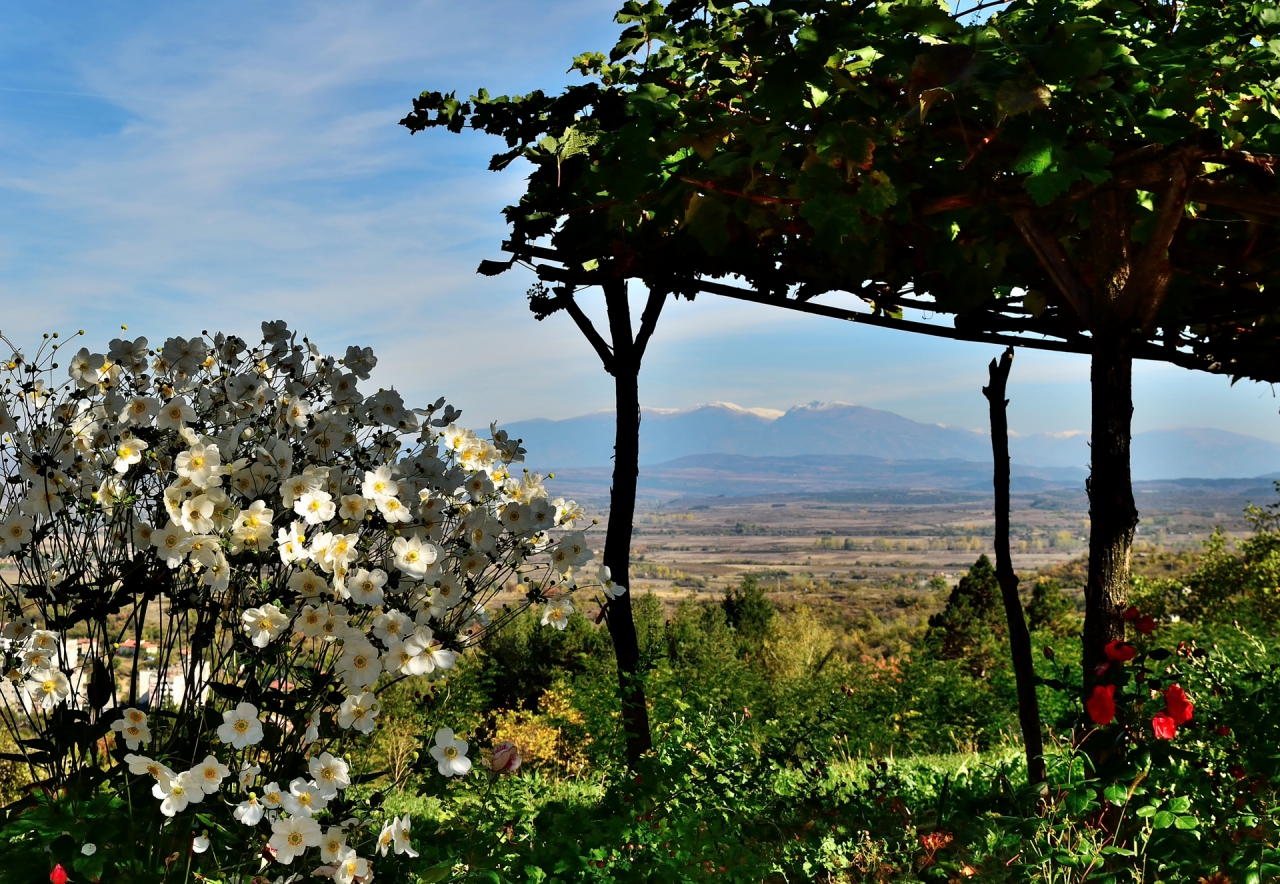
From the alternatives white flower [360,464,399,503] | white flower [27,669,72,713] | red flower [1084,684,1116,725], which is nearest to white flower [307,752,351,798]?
white flower [360,464,399,503]

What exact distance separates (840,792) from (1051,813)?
198 centimetres

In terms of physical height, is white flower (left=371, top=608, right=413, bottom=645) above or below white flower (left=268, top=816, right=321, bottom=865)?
above

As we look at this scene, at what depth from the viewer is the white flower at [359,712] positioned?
2207 mm

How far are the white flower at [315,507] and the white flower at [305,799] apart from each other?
614 millimetres

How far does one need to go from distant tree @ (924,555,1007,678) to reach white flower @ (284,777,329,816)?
868 cm

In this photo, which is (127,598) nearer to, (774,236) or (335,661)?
(335,661)

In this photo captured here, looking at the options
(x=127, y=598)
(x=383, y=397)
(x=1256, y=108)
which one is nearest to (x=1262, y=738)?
(x=1256, y=108)

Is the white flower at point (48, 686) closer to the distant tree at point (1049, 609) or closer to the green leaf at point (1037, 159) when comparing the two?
the green leaf at point (1037, 159)

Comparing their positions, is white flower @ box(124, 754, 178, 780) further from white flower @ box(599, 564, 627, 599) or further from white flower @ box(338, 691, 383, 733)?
white flower @ box(599, 564, 627, 599)

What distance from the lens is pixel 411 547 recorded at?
7.23ft

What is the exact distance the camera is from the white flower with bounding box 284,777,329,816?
208 centimetres

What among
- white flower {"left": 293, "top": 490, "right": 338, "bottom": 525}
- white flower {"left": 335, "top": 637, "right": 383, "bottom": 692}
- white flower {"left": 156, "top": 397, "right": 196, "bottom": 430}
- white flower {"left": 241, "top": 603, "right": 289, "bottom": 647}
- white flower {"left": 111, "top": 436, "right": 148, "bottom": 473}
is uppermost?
white flower {"left": 156, "top": 397, "right": 196, "bottom": 430}

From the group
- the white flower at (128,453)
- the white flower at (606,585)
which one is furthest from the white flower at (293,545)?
the white flower at (606,585)

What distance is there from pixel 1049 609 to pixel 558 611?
10.7 m
